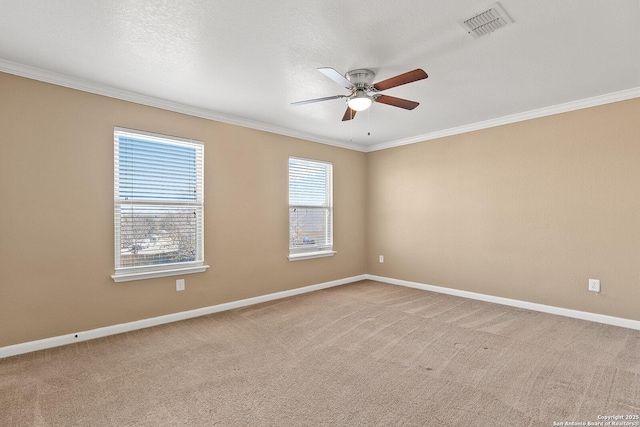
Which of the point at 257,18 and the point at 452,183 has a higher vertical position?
the point at 257,18

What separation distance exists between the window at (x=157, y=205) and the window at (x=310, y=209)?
4.77 ft

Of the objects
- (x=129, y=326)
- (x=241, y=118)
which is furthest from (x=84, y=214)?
(x=241, y=118)

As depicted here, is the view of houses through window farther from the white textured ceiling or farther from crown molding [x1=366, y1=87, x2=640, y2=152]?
crown molding [x1=366, y1=87, x2=640, y2=152]

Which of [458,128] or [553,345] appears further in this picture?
[458,128]

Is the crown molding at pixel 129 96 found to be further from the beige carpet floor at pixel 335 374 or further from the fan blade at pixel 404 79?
the beige carpet floor at pixel 335 374

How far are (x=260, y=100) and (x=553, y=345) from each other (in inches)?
150

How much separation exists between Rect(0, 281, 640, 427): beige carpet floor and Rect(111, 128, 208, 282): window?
2.39ft

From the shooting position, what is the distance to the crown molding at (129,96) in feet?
9.25

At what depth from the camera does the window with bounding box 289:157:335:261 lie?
196 inches

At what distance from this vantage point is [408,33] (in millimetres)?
2314

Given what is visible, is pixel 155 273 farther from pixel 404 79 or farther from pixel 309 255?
pixel 404 79

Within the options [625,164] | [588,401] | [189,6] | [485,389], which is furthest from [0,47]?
[625,164]

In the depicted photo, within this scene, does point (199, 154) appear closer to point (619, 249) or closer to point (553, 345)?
point (553, 345)

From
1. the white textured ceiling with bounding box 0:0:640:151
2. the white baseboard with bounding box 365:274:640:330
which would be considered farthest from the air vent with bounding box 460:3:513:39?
the white baseboard with bounding box 365:274:640:330
